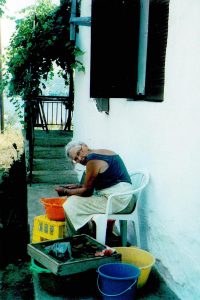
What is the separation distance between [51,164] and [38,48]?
8.28 feet

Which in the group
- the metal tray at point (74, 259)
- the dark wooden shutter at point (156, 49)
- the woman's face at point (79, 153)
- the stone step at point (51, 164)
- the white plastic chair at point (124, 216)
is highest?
the dark wooden shutter at point (156, 49)

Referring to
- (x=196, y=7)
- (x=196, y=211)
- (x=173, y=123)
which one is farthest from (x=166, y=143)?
(x=196, y=7)

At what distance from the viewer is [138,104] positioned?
4832 mm

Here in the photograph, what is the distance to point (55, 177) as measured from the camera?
8820 mm

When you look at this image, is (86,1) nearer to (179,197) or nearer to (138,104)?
(138,104)

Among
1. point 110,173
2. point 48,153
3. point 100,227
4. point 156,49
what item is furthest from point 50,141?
point 156,49

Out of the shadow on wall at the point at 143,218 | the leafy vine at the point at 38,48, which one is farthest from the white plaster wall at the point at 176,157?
the leafy vine at the point at 38,48

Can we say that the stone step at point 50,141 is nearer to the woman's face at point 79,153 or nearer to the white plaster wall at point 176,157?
the white plaster wall at point 176,157

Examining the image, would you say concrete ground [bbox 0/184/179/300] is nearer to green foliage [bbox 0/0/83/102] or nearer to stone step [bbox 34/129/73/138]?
green foliage [bbox 0/0/83/102]

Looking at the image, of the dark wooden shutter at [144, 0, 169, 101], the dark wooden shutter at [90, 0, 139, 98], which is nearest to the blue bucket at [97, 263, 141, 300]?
the dark wooden shutter at [144, 0, 169, 101]

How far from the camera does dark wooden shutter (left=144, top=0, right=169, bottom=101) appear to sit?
4164 millimetres

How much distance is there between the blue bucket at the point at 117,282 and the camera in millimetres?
3394

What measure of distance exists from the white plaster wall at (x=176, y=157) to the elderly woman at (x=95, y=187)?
0.29m

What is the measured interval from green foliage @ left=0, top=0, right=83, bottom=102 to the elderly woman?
4.44 metres
